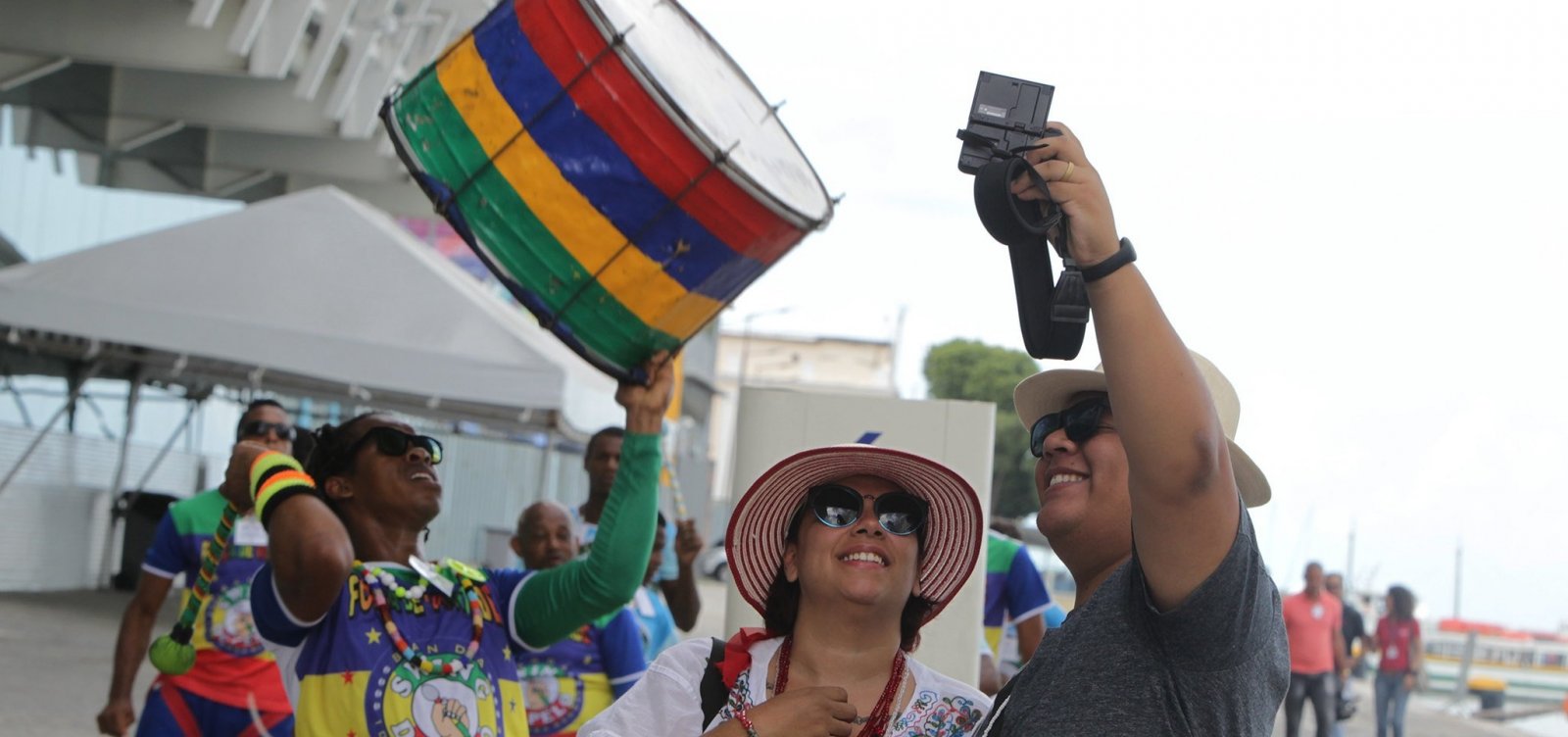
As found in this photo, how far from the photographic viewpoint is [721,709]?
2814mm

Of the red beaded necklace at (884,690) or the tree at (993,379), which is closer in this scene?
the red beaded necklace at (884,690)

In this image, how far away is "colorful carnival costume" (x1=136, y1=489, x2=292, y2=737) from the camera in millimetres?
5152

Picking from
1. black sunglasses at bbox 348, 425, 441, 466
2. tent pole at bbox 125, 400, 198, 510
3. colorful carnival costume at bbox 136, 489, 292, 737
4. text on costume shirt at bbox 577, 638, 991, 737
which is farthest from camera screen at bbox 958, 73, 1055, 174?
tent pole at bbox 125, 400, 198, 510

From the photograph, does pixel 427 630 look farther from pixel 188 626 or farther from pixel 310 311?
pixel 310 311

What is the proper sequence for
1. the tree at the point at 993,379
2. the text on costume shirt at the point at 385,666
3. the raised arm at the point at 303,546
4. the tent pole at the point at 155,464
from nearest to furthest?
the raised arm at the point at 303,546 → the text on costume shirt at the point at 385,666 → the tent pole at the point at 155,464 → the tree at the point at 993,379

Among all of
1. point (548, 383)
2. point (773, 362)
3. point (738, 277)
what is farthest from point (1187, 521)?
point (773, 362)

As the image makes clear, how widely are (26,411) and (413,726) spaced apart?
1362 centimetres

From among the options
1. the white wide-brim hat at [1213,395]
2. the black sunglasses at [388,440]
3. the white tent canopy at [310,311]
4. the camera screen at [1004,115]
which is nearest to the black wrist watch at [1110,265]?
the camera screen at [1004,115]

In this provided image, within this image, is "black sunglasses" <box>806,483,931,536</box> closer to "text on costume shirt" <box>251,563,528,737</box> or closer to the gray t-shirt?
the gray t-shirt

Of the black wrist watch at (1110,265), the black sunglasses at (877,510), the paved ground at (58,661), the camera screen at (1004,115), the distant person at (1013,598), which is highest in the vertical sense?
the camera screen at (1004,115)

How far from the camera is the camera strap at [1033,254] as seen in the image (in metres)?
1.87

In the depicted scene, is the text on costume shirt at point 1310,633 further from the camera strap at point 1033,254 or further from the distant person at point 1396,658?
the camera strap at point 1033,254

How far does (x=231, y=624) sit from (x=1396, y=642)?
42.0ft

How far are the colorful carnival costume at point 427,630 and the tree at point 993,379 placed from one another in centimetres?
6356
